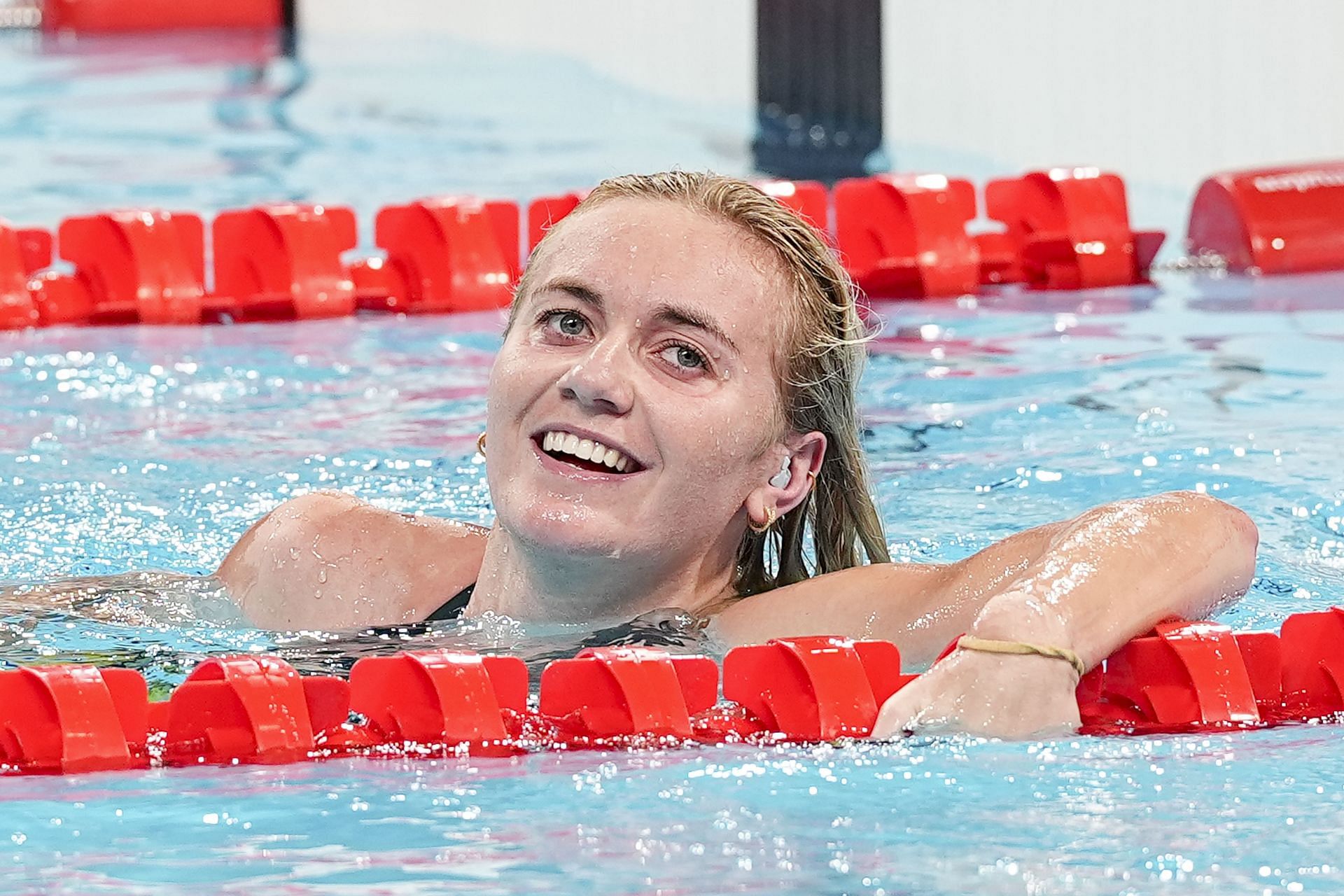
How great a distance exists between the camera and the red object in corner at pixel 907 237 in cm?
642

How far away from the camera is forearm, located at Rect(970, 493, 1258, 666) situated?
2.47 meters

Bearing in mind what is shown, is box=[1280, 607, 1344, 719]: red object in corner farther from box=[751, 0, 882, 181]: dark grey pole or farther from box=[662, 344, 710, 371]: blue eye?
box=[751, 0, 882, 181]: dark grey pole

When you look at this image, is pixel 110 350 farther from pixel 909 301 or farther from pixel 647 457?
pixel 647 457

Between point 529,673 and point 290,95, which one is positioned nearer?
point 529,673

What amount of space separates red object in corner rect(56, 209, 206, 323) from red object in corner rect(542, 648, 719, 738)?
3.77 metres

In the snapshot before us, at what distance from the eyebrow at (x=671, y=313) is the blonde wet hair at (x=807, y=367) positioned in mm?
111

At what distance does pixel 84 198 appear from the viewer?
8.51m

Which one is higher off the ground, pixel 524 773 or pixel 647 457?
pixel 647 457

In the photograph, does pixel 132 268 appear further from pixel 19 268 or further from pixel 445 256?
pixel 445 256

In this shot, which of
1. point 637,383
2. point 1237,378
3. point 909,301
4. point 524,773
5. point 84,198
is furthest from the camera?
point 84,198

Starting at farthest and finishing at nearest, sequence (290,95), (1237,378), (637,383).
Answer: (290,95) → (1237,378) → (637,383)

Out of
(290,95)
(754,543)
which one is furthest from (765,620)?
(290,95)

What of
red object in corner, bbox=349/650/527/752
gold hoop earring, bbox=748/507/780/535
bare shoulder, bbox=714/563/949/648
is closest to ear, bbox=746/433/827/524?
gold hoop earring, bbox=748/507/780/535

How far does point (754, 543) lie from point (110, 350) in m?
3.08
